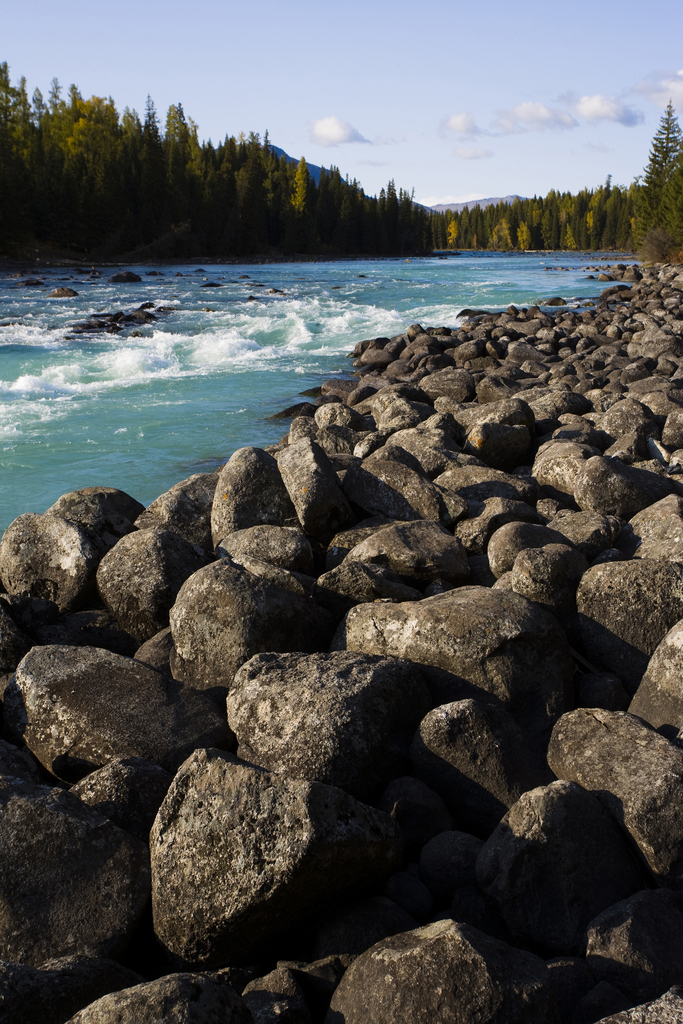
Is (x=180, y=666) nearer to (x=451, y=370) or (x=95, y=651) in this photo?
(x=95, y=651)

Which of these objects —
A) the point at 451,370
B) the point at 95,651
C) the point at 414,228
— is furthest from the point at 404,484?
the point at 414,228

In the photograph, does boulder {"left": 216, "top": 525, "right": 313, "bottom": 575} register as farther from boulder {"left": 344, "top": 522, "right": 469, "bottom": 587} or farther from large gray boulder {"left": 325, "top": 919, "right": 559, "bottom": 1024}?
large gray boulder {"left": 325, "top": 919, "right": 559, "bottom": 1024}

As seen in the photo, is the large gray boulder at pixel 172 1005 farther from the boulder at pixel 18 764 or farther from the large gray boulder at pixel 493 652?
the large gray boulder at pixel 493 652

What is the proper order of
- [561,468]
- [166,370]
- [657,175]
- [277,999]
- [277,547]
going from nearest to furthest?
1. [277,999]
2. [277,547]
3. [561,468]
4. [166,370]
5. [657,175]

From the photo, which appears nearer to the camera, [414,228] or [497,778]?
[497,778]

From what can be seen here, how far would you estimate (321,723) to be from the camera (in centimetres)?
275

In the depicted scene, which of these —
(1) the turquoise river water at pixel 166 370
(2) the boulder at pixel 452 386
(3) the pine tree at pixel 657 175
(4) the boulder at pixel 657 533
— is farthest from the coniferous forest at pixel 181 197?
(4) the boulder at pixel 657 533

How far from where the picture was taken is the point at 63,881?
2303 mm

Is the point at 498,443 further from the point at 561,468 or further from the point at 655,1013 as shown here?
the point at 655,1013

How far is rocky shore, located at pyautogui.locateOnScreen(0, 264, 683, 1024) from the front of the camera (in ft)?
6.61

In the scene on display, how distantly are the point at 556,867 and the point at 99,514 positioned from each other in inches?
154

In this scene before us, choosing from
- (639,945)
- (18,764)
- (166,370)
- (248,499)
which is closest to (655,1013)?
(639,945)

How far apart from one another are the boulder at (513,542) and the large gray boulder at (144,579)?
71.6 inches

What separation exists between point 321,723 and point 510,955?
3.40 feet
